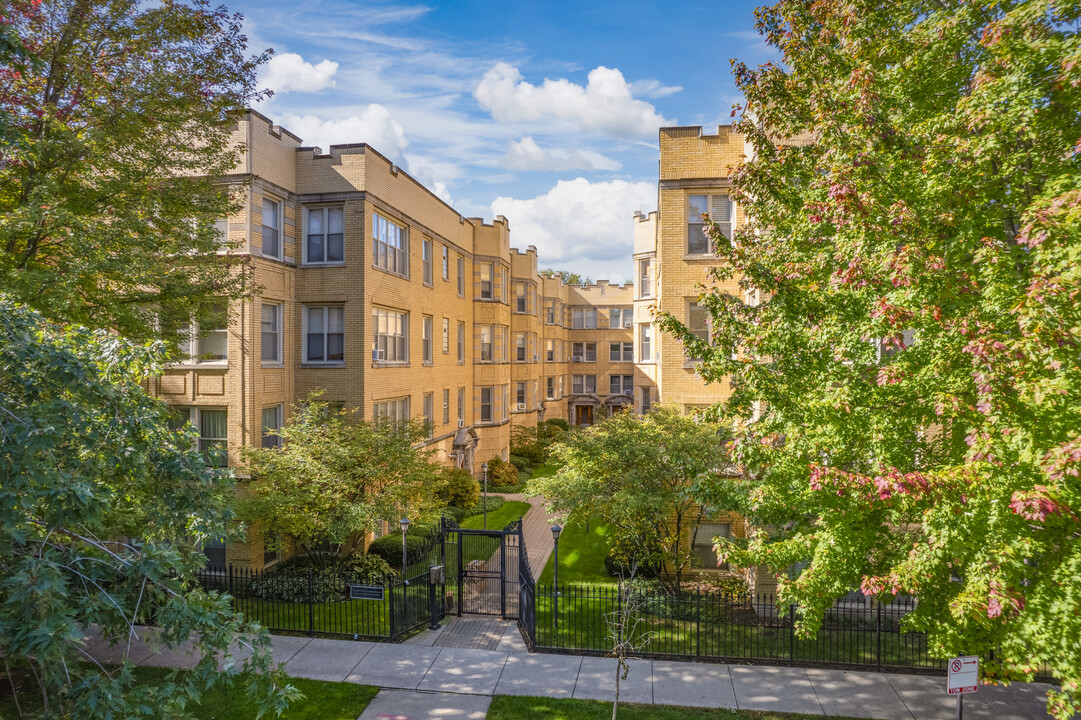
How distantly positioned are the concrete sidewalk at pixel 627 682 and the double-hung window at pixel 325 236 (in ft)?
37.6

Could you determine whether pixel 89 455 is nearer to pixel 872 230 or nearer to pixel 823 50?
pixel 872 230

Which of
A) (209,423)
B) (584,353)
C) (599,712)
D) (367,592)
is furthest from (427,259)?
(584,353)

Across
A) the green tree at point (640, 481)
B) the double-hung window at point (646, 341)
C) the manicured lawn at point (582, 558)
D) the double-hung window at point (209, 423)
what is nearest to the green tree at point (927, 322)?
the green tree at point (640, 481)

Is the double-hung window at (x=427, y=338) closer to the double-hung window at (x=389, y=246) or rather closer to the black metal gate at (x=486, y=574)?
the double-hung window at (x=389, y=246)

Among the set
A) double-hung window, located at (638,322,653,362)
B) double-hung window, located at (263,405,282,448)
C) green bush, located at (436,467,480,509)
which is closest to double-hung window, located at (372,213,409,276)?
double-hung window, located at (263,405,282,448)

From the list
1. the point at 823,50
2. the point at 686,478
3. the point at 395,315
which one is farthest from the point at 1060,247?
the point at 395,315

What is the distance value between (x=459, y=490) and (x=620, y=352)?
27.5 metres

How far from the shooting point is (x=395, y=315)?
2184cm

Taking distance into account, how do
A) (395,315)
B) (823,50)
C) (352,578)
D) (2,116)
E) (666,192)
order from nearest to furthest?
1. (2,116)
2. (823,50)
3. (352,578)
4. (666,192)
5. (395,315)

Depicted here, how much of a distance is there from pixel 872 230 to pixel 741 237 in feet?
11.6

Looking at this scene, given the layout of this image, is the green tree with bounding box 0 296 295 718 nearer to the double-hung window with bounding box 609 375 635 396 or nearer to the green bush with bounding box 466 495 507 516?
the green bush with bounding box 466 495 507 516

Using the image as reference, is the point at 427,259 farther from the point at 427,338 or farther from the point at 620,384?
the point at 620,384

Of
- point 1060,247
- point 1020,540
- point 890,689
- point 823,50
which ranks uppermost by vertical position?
point 823,50

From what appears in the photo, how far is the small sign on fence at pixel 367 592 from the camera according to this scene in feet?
43.7
